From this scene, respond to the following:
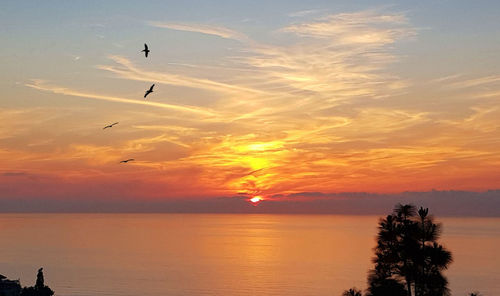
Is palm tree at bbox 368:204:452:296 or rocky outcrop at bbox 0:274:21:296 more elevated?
palm tree at bbox 368:204:452:296

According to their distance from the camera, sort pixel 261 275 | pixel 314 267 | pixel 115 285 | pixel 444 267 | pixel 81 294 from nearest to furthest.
Result: pixel 444 267 → pixel 81 294 → pixel 115 285 → pixel 261 275 → pixel 314 267

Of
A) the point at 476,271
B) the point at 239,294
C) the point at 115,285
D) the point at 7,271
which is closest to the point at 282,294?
the point at 239,294

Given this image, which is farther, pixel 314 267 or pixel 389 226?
pixel 314 267

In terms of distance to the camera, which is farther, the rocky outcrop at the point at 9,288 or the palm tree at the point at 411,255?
the rocky outcrop at the point at 9,288

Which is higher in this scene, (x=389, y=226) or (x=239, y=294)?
(x=389, y=226)

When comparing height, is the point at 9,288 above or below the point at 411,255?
below

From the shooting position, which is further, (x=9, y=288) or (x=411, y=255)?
(x=9, y=288)

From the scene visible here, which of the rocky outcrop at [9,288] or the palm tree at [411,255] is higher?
the palm tree at [411,255]

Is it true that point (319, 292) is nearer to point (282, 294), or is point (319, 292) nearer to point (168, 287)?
point (282, 294)

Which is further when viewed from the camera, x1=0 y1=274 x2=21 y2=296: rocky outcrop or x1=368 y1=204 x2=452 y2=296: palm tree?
x1=0 y1=274 x2=21 y2=296: rocky outcrop

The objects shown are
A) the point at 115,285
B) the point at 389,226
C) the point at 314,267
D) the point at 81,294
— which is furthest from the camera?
the point at 314,267

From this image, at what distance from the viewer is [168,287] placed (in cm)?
15812

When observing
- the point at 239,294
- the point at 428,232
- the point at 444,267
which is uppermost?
the point at 428,232

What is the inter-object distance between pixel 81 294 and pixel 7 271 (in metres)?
53.9
